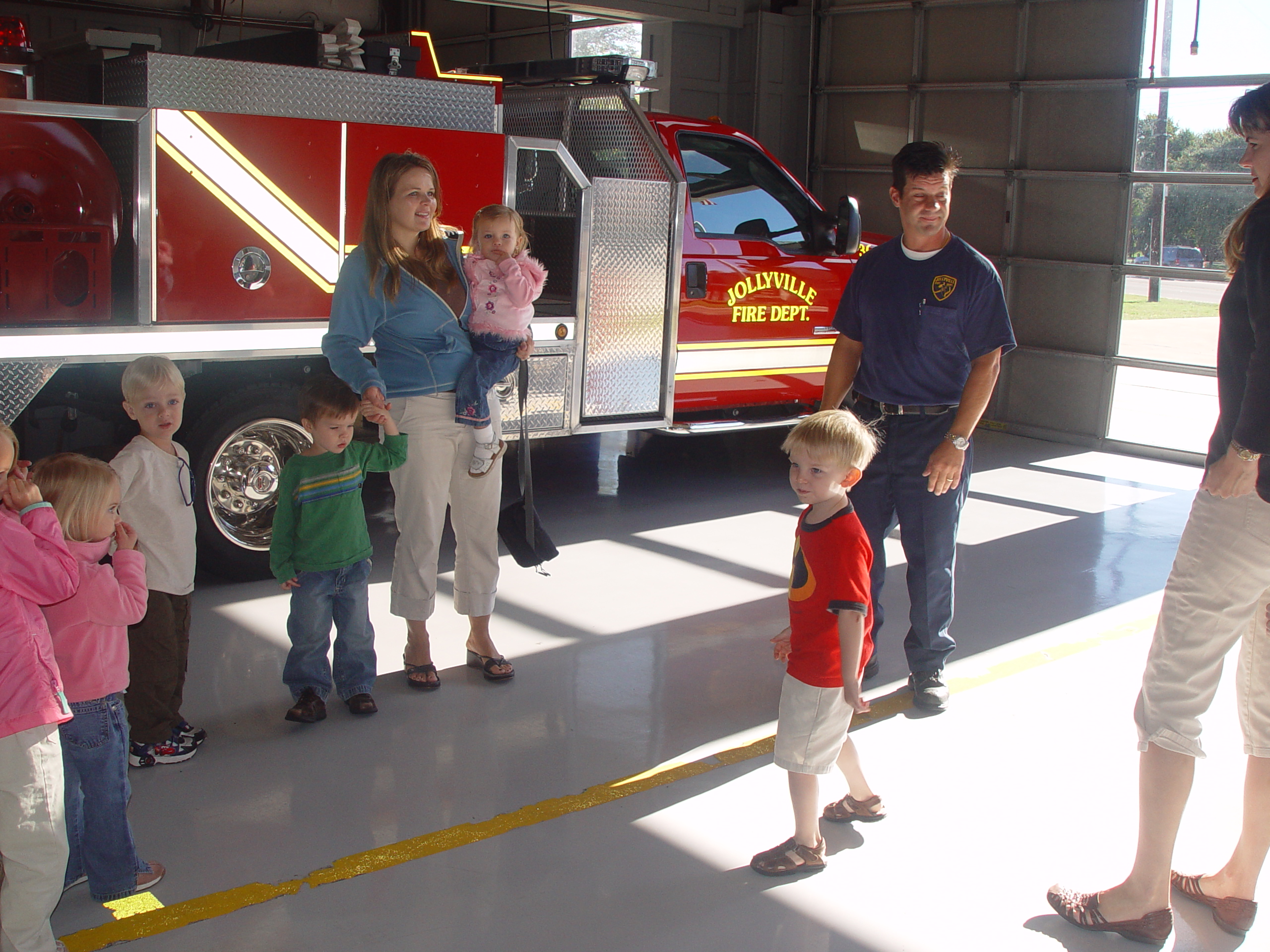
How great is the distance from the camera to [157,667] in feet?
11.8

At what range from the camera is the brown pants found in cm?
355

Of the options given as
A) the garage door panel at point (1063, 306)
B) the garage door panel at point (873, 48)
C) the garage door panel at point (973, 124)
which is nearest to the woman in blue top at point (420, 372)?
the garage door panel at point (1063, 306)

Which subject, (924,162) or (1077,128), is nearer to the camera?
(924,162)

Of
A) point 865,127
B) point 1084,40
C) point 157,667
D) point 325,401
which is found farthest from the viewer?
point 865,127

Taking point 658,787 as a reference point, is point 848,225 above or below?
above

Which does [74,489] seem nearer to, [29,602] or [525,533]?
[29,602]

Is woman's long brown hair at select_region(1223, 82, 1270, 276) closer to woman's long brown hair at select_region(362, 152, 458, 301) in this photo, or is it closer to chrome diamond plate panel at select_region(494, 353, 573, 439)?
woman's long brown hair at select_region(362, 152, 458, 301)

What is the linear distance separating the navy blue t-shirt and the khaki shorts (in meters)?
1.47

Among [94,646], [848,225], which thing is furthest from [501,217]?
[848,225]

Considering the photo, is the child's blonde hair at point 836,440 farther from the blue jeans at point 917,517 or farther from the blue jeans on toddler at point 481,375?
the blue jeans on toddler at point 481,375

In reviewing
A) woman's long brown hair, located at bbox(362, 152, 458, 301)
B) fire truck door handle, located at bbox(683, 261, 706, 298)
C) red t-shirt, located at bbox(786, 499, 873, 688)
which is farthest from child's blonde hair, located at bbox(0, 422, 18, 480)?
fire truck door handle, located at bbox(683, 261, 706, 298)

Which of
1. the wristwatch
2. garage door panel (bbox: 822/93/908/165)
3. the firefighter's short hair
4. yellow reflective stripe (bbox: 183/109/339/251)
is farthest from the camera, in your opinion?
garage door panel (bbox: 822/93/908/165)

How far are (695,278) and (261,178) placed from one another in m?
2.68

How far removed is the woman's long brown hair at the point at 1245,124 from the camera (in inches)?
99.3
